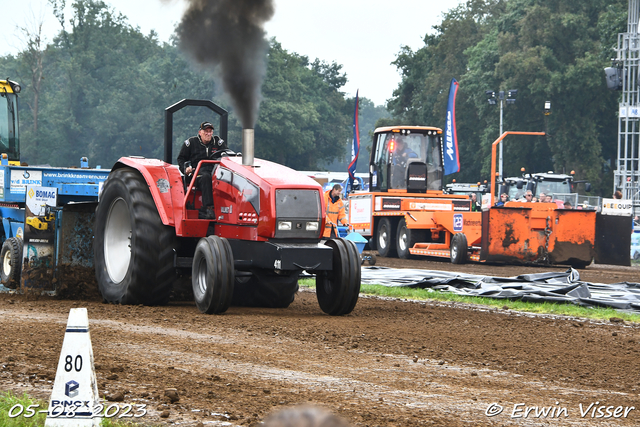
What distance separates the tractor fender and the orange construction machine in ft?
38.8

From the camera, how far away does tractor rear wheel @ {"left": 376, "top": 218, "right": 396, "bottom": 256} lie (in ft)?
81.5

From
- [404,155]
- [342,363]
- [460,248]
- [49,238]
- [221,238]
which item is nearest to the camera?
[342,363]

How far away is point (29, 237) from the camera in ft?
38.1

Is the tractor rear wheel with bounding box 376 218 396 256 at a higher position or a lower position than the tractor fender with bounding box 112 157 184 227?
lower

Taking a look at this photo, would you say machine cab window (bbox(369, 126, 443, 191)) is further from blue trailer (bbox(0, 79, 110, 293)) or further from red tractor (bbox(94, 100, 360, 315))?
red tractor (bbox(94, 100, 360, 315))

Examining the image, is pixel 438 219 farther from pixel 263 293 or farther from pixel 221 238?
pixel 221 238

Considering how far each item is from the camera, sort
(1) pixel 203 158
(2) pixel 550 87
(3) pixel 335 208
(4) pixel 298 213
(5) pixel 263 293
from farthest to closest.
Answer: (2) pixel 550 87, (3) pixel 335 208, (5) pixel 263 293, (1) pixel 203 158, (4) pixel 298 213

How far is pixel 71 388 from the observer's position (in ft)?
14.3

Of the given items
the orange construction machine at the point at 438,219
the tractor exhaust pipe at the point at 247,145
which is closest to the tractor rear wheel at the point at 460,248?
the orange construction machine at the point at 438,219

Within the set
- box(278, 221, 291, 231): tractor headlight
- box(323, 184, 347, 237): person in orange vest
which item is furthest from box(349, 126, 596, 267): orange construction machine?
box(278, 221, 291, 231): tractor headlight

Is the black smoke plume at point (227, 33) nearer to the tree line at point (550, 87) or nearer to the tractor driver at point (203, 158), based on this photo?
the tractor driver at point (203, 158)

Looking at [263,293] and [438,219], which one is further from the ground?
[438,219]

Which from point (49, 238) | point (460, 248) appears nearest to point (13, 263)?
point (49, 238)

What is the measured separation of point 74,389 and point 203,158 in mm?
6359
